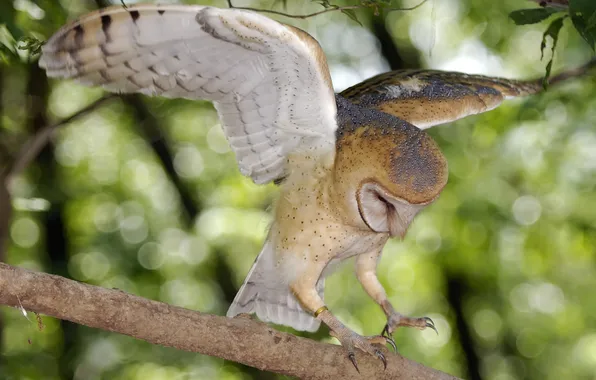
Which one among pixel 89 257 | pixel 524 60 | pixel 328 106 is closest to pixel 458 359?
pixel 524 60

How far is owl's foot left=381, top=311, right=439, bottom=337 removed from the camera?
3.89 metres

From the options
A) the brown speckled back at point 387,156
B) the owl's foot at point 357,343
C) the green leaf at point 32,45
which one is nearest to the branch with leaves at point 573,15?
the brown speckled back at point 387,156

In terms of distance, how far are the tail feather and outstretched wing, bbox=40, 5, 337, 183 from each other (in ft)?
2.54

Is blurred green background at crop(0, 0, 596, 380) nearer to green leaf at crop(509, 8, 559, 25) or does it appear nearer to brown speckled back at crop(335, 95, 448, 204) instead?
brown speckled back at crop(335, 95, 448, 204)

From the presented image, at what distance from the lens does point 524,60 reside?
841 centimetres

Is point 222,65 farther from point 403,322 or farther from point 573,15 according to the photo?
point 403,322

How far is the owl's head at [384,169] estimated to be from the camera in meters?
3.20

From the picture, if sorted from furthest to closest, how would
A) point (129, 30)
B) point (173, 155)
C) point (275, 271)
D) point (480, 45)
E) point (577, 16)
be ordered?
point (173, 155) → point (480, 45) → point (275, 271) → point (129, 30) → point (577, 16)

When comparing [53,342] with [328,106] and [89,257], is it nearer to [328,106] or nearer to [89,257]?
[89,257]

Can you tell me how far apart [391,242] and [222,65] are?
625 centimetres

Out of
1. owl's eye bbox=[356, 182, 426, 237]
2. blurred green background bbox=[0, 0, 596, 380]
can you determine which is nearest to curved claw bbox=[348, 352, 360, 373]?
owl's eye bbox=[356, 182, 426, 237]

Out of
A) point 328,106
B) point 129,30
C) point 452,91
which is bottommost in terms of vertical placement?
point 452,91

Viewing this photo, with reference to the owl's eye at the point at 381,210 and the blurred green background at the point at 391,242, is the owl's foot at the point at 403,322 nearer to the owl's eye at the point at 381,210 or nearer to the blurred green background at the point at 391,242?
the owl's eye at the point at 381,210

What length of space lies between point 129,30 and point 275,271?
1593mm
